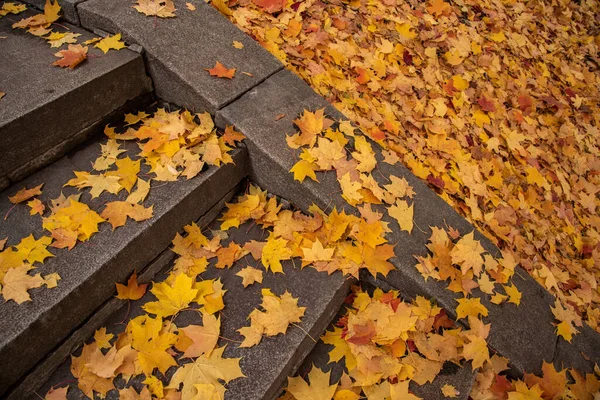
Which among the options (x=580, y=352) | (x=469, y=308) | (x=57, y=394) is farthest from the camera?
(x=580, y=352)

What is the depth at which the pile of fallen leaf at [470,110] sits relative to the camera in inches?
112

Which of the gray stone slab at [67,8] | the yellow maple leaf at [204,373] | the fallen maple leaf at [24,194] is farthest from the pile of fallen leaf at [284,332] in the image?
the gray stone slab at [67,8]

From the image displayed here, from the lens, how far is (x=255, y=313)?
1910 mm

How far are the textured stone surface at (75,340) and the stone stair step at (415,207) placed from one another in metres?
0.81

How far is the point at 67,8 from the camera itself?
2.53m

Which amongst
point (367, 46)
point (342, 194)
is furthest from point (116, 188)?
point (367, 46)

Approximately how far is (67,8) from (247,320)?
7.86 feet

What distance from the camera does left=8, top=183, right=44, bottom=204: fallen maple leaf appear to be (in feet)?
6.37

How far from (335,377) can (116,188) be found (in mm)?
1536

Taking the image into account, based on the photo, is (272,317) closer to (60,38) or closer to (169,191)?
(169,191)

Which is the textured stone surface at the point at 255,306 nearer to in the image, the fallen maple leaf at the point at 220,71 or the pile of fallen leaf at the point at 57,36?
the fallen maple leaf at the point at 220,71

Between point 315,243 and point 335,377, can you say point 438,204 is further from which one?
point 335,377

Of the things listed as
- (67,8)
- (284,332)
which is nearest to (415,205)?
(284,332)

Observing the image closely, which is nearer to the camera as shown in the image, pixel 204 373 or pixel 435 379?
pixel 204 373
